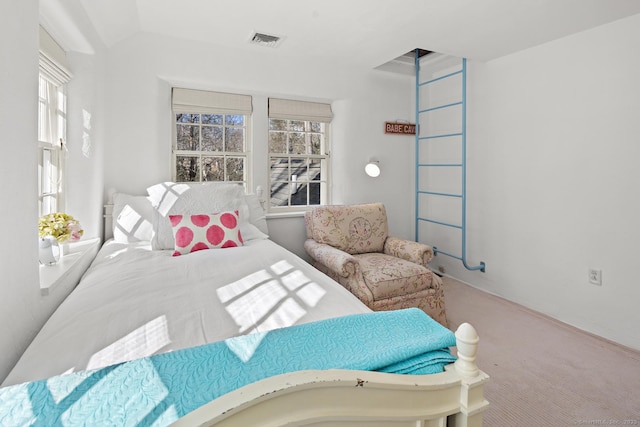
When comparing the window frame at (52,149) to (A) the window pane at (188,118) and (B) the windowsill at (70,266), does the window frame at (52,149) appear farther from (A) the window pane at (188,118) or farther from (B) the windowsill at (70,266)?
(A) the window pane at (188,118)

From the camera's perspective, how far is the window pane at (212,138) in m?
3.38

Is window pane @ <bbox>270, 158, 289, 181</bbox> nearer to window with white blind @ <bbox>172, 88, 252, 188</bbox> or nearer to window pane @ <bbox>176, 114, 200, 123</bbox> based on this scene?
window with white blind @ <bbox>172, 88, 252, 188</bbox>

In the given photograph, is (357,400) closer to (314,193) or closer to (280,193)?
(280,193)

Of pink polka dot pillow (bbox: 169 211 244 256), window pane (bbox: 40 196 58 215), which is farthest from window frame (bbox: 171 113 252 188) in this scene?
window pane (bbox: 40 196 58 215)

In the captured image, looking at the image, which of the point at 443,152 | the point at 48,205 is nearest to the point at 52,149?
the point at 48,205

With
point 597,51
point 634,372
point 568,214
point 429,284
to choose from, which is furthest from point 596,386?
point 597,51

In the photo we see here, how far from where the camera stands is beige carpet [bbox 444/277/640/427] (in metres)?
1.79

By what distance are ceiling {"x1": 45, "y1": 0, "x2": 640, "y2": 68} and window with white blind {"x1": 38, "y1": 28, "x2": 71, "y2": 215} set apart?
24cm

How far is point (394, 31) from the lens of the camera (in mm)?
2807

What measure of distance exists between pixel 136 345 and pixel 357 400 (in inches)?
31.2

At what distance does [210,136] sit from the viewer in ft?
11.2

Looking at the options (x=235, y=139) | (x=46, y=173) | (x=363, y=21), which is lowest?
(x=46, y=173)

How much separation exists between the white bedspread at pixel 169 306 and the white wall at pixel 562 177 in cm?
220

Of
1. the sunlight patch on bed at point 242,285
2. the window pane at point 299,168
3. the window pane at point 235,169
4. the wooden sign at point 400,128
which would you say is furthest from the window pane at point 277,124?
the sunlight patch on bed at point 242,285
